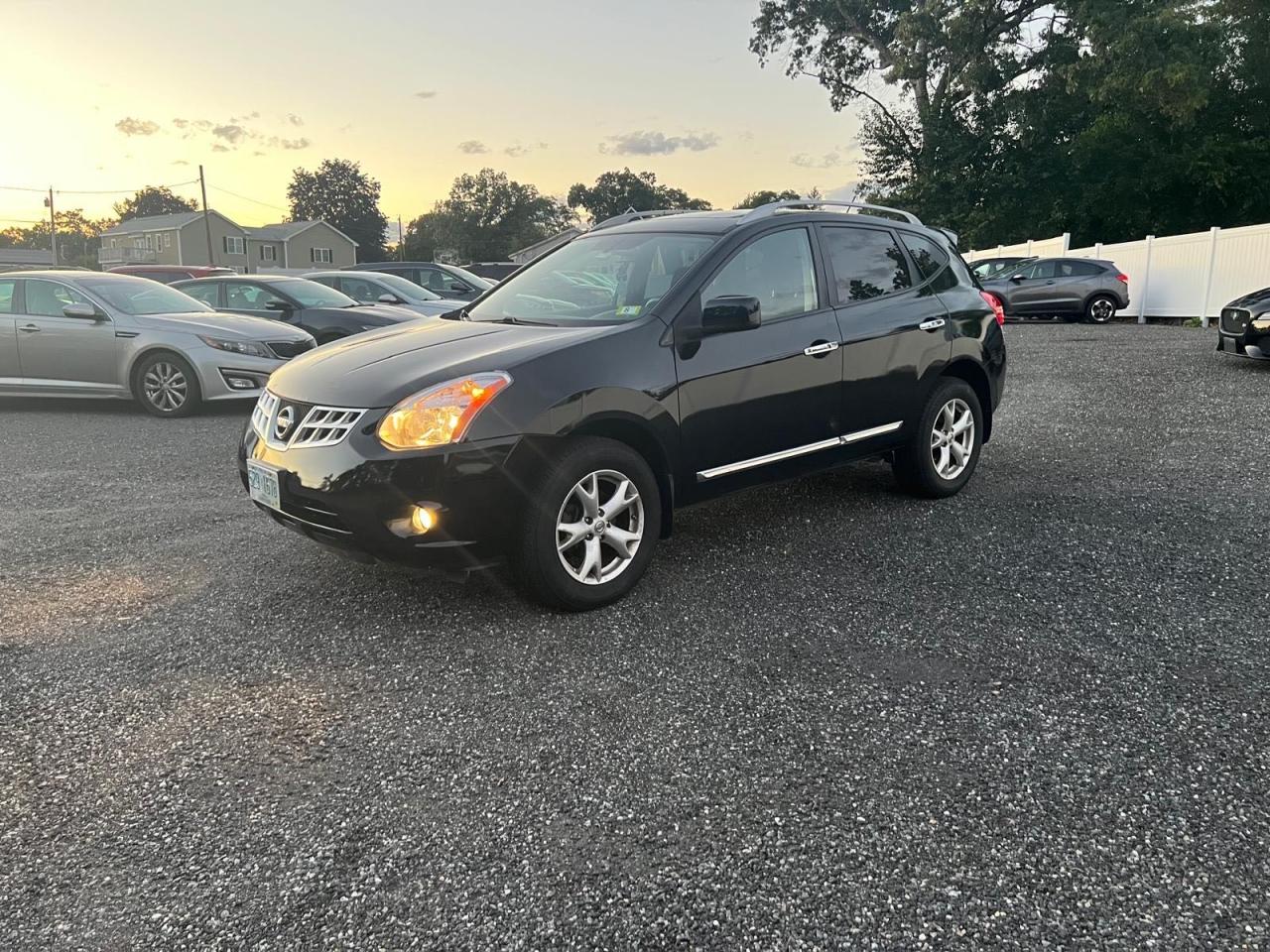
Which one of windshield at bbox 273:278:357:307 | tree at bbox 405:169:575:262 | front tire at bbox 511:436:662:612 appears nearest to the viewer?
front tire at bbox 511:436:662:612

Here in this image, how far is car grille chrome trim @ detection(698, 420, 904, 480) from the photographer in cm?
431

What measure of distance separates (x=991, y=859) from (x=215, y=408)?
30.6ft

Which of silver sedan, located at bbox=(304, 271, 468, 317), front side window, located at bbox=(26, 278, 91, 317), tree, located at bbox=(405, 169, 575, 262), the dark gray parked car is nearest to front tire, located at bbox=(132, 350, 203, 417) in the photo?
front side window, located at bbox=(26, 278, 91, 317)

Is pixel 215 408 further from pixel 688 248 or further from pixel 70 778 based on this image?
pixel 70 778

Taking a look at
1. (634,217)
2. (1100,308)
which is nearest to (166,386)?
(634,217)

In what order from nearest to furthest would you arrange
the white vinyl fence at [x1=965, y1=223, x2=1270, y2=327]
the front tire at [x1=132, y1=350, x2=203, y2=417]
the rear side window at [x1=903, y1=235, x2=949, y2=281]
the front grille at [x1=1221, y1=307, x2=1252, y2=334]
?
the rear side window at [x1=903, y1=235, x2=949, y2=281] < the front tire at [x1=132, y1=350, x2=203, y2=417] < the front grille at [x1=1221, y1=307, x2=1252, y2=334] < the white vinyl fence at [x1=965, y1=223, x2=1270, y2=327]

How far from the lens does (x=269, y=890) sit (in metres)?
2.22

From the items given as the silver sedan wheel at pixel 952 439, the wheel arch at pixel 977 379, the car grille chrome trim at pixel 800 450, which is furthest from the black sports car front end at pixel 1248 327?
the car grille chrome trim at pixel 800 450

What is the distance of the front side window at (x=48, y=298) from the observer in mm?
9273

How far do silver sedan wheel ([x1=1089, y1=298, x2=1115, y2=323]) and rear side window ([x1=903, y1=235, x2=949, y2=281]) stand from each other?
16783mm

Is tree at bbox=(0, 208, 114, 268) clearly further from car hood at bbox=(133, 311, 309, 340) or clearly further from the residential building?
car hood at bbox=(133, 311, 309, 340)

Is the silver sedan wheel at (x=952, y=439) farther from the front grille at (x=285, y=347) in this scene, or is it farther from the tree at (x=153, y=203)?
the tree at (x=153, y=203)

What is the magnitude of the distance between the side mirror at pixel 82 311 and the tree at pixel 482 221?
8863cm

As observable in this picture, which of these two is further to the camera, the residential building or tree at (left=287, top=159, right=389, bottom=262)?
tree at (left=287, top=159, right=389, bottom=262)
